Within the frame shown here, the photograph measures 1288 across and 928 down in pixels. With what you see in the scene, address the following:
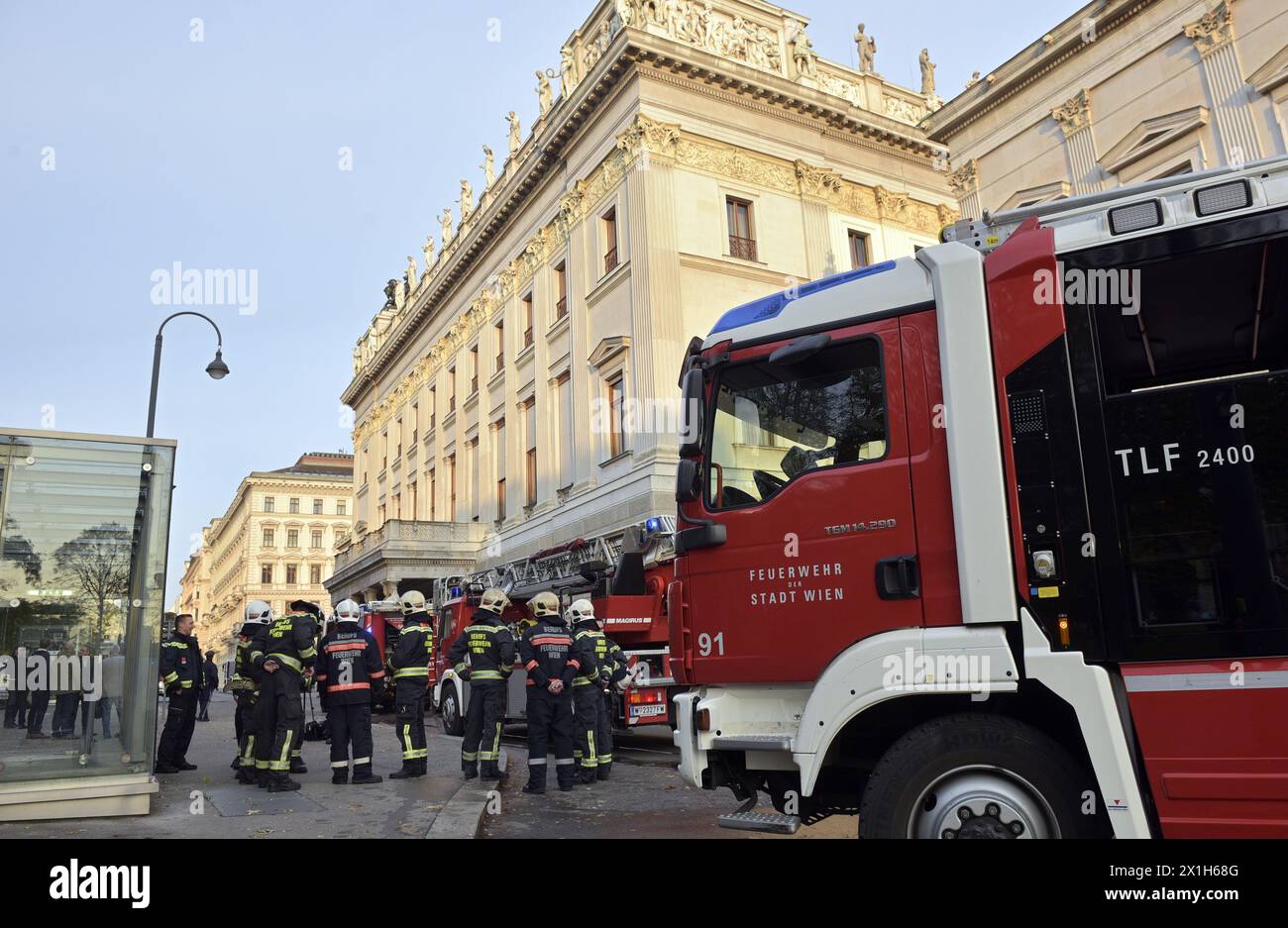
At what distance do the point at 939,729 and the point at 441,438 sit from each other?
3749 cm

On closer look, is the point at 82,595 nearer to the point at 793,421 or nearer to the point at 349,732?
the point at 349,732

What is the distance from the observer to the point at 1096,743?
13.2 feet

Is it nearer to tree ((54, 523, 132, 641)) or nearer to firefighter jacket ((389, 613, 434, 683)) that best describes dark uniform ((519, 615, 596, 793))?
firefighter jacket ((389, 613, 434, 683))

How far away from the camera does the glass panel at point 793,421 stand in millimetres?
5012

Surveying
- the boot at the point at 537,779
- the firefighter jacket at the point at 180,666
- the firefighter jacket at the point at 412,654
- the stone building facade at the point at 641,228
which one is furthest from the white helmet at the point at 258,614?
the stone building facade at the point at 641,228

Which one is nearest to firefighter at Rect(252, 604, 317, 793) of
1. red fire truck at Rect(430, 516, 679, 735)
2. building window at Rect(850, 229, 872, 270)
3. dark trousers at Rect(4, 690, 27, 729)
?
dark trousers at Rect(4, 690, 27, 729)

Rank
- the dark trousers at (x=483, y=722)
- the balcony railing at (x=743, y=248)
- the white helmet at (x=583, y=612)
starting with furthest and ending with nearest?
the balcony railing at (x=743, y=248)
the white helmet at (x=583, y=612)
the dark trousers at (x=483, y=722)

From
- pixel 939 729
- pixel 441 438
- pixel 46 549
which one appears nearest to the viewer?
pixel 939 729

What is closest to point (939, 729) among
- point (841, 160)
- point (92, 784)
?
point (92, 784)

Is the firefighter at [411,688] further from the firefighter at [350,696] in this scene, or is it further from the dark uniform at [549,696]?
the dark uniform at [549,696]

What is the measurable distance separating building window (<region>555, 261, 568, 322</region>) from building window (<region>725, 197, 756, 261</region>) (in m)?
5.85

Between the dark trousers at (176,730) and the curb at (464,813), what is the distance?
13.0 feet

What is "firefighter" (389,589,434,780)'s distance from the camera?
10070 millimetres
